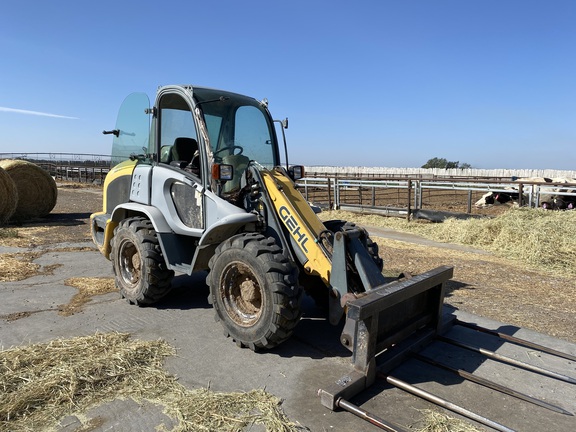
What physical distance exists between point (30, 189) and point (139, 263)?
9.72 meters

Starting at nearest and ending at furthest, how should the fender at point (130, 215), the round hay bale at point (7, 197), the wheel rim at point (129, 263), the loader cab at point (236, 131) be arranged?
the loader cab at point (236, 131), the fender at point (130, 215), the wheel rim at point (129, 263), the round hay bale at point (7, 197)

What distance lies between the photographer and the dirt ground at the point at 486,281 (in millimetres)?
5234

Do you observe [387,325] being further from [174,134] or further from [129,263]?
[129,263]

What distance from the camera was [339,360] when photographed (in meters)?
3.99

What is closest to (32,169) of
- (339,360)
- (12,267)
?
(12,267)

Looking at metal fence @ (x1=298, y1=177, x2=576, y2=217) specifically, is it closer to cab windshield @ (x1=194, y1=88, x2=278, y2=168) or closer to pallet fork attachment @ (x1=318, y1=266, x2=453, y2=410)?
cab windshield @ (x1=194, y1=88, x2=278, y2=168)

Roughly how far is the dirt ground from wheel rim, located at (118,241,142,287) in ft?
13.1

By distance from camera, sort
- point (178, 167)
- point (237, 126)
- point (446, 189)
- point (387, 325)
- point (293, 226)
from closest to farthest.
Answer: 1. point (387, 325)
2. point (293, 226)
3. point (178, 167)
4. point (237, 126)
5. point (446, 189)

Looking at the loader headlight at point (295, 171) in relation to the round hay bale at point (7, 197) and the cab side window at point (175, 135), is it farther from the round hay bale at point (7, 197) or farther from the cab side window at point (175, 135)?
the round hay bale at point (7, 197)

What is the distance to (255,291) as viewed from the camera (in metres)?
4.06

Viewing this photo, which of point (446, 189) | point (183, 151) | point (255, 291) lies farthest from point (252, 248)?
point (446, 189)

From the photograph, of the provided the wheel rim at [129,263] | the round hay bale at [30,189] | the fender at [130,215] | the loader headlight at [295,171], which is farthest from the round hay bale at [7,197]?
the loader headlight at [295,171]

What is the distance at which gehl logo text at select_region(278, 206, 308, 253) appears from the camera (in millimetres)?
4234

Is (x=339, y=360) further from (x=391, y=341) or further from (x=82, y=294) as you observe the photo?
(x=82, y=294)
